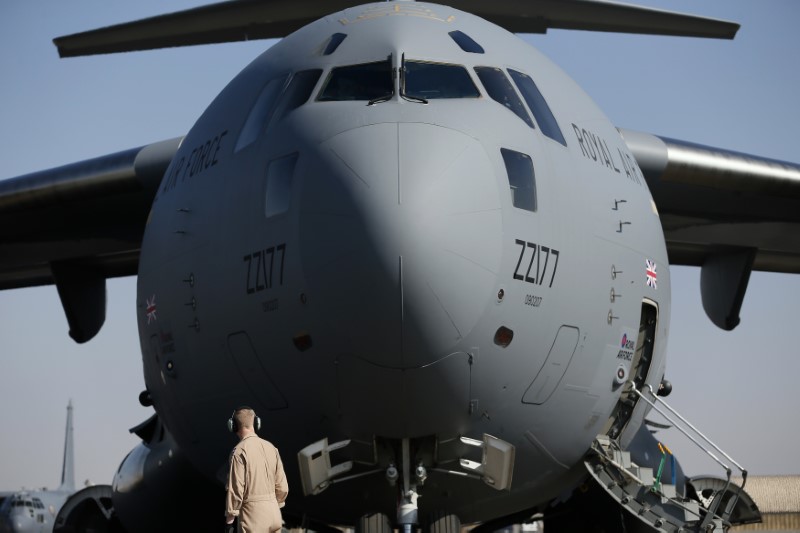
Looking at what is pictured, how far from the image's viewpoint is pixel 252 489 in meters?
5.30

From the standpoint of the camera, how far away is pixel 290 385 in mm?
6164

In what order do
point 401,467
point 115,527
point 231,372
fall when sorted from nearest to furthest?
point 401,467
point 231,372
point 115,527

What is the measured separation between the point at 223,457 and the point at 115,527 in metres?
4.76

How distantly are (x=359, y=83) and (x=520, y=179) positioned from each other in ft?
3.75

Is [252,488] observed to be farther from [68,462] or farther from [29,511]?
[68,462]

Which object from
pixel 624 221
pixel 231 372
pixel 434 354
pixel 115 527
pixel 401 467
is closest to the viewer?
pixel 434 354

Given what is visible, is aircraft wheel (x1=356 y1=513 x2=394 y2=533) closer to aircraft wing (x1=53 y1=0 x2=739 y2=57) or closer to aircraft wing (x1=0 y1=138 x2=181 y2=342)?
aircraft wing (x1=0 y1=138 x2=181 y2=342)

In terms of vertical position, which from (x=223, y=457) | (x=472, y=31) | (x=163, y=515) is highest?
(x=472, y=31)

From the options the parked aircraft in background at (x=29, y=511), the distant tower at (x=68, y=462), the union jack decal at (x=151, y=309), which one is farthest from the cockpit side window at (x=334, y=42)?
the distant tower at (x=68, y=462)

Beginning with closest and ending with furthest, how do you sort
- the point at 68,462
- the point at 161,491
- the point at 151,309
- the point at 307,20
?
the point at 151,309
the point at 161,491
the point at 307,20
the point at 68,462

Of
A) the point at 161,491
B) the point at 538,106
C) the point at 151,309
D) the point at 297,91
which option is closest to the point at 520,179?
the point at 538,106

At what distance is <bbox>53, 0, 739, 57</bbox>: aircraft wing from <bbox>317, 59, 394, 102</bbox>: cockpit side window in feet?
14.8

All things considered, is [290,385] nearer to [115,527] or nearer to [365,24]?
[365,24]

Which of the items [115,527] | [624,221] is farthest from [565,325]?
[115,527]
